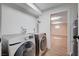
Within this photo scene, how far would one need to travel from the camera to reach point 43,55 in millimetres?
1313

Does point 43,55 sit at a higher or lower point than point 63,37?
lower

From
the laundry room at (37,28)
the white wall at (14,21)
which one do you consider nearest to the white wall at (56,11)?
the laundry room at (37,28)

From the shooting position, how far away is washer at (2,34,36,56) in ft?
4.07

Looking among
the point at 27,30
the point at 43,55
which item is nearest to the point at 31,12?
the point at 27,30

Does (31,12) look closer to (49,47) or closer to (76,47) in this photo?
(49,47)

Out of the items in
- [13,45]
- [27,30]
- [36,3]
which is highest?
[36,3]

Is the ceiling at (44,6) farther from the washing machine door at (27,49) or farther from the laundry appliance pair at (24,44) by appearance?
the washing machine door at (27,49)

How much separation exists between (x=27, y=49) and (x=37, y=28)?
11.1 inches

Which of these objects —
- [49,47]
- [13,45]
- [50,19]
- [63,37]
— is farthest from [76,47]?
[13,45]

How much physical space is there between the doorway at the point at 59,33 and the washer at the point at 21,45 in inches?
9.9

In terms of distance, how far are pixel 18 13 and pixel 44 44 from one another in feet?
1.56

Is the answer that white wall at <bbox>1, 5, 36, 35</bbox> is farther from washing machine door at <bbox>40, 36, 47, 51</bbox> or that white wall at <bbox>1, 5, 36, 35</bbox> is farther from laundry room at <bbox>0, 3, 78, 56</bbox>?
washing machine door at <bbox>40, 36, 47, 51</bbox>

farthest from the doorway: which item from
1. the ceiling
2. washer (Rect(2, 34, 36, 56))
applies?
washer (Rect(2, 34, 36, 56))

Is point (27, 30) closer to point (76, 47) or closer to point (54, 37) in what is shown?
point (54, 37)
